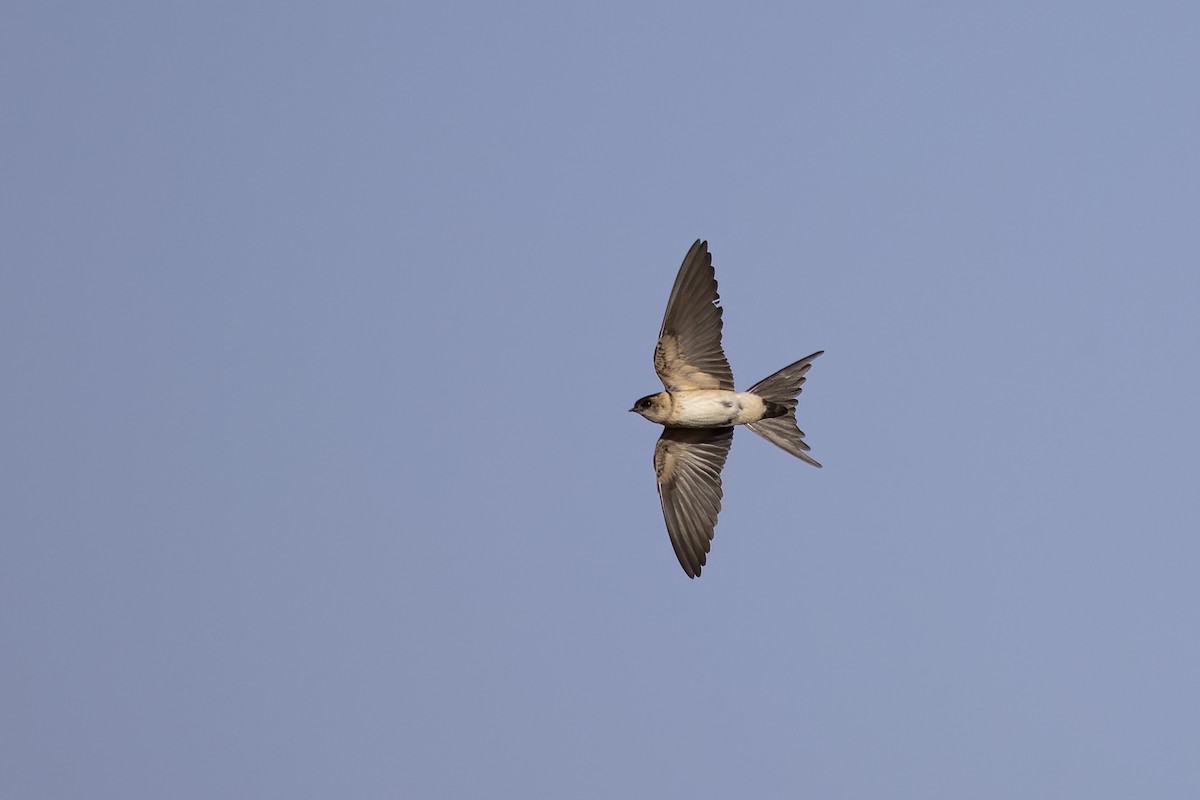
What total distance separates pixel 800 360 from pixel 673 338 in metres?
1.18

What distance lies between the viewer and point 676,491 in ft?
51.6

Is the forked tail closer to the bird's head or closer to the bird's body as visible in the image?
the bird's body

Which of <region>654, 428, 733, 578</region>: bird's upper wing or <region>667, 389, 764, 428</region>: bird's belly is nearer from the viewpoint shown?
<region>667, 389, 764, 428</region>: bird's belly

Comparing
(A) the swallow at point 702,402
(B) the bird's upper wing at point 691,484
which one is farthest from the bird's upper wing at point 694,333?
(B) the bird's upper wing at point 691,484

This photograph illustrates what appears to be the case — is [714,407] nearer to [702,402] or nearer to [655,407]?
[702,402]

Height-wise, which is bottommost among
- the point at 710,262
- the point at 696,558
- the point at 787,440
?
the point at 696,558

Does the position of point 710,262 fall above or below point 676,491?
above

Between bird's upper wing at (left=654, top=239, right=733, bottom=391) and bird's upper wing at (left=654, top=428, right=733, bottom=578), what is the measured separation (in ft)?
2.29

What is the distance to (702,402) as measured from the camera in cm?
1497

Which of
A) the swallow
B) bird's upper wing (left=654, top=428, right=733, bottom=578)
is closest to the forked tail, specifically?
the swallow

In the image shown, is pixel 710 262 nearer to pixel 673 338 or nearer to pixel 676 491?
pixel 673 338

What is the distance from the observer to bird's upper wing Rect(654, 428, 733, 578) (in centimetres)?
1554

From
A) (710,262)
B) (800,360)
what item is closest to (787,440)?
(800,360)

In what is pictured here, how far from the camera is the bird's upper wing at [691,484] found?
612 inches
